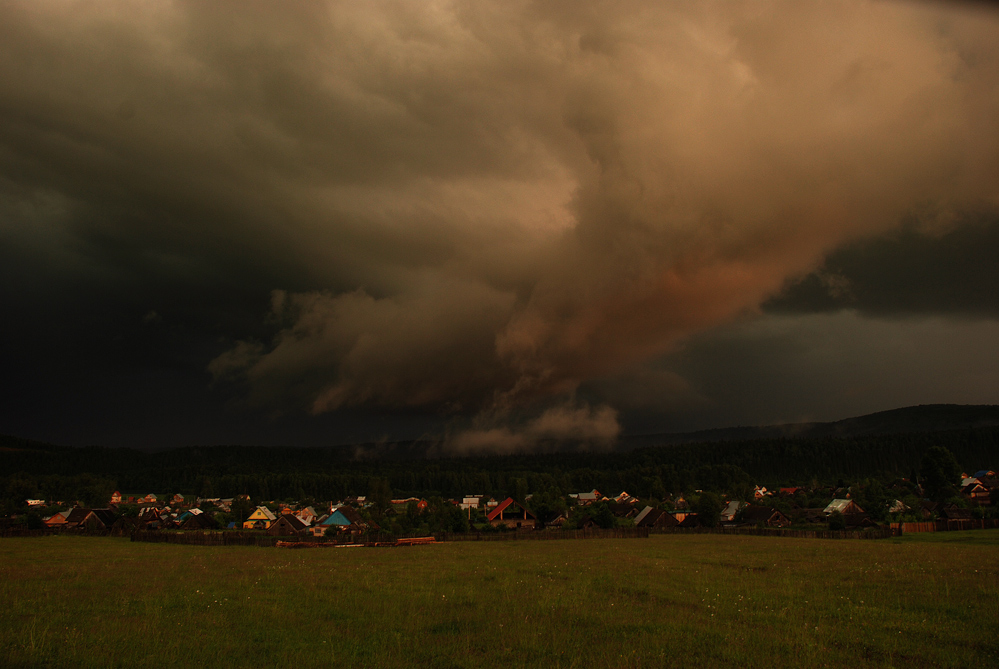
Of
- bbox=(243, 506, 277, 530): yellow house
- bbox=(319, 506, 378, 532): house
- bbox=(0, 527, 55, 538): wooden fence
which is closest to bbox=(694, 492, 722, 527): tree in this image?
bbox=(319, 506, 378, 532): house

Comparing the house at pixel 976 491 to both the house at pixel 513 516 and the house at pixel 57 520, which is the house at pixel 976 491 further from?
the house at pixel 57 520

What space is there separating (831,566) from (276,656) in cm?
2672

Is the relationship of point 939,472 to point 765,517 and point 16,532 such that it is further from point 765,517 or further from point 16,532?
point 16,532

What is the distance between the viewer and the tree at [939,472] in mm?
106938

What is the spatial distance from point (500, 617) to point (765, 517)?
90.0m

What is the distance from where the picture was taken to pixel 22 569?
26344mm

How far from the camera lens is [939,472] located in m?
106

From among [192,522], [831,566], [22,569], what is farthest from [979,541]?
[192,522]

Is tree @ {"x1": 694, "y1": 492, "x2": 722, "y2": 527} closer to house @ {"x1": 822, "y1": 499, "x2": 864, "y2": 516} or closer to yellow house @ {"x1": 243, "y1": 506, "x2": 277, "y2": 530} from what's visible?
house @ {"x1": 822, "y1": 499, "x2": 864, "y2": 516}

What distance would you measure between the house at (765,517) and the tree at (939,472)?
32656 millimetres

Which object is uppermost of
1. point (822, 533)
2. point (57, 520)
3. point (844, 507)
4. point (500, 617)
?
point (500, 617)

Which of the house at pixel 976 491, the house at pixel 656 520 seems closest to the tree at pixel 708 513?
the house at pixel 656 520

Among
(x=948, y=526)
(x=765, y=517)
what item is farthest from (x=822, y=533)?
(x=765, y=517)

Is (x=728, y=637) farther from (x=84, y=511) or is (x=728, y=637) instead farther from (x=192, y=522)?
(x=84, y=511)
